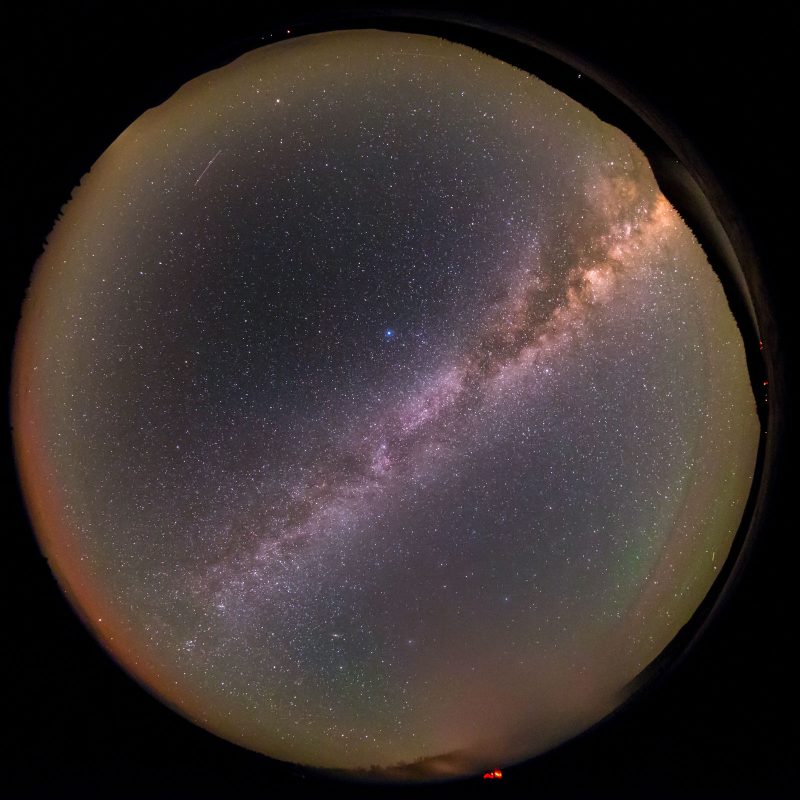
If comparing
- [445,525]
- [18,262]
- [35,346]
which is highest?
[18,262]

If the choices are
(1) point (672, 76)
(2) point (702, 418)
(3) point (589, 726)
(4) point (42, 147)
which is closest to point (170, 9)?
(4) point (42, 147)

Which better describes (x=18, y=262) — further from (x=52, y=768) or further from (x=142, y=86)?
(x=52, y=768)

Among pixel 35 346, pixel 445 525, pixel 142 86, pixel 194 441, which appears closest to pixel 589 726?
pixel 445 525

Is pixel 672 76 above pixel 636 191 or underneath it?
above

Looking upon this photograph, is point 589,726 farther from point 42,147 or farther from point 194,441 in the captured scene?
point 42,147

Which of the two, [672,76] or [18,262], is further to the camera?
[672,76]

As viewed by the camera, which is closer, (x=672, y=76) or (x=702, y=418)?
(x=702, y=418)
